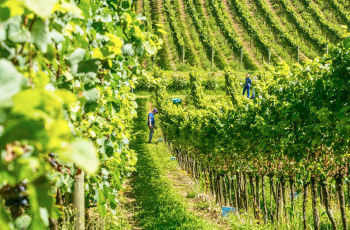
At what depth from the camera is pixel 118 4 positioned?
2.73 metres

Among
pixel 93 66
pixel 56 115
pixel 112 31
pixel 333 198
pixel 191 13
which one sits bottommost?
pixel 333 198

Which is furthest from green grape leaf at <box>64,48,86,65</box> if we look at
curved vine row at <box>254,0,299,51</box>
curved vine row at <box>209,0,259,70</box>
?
curved vine row at <box>254,0,299,51</box>

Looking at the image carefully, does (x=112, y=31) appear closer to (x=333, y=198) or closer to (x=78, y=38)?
(x=78, y=38)

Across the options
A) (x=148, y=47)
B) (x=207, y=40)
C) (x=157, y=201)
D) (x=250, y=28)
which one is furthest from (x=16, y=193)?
(x=250, y=28)

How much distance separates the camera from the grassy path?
6333 millimetres

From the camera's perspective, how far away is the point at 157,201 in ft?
26.0

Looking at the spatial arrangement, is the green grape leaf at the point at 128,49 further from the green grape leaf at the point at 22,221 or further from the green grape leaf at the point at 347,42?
the green grape leaf at the point at 347,42

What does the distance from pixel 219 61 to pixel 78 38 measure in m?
32.1

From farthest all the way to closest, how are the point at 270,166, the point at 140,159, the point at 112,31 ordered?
the point at 140,159 < the point at 270,166 < the point at 112,31

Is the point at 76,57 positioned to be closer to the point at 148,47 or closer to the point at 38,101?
the point at 38,101

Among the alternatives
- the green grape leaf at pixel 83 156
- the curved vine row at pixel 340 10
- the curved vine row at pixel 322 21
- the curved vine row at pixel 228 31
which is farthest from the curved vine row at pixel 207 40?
the green grape leaf at pixel 83 156

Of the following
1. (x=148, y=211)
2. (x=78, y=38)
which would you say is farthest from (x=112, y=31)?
(x=148, y=211)

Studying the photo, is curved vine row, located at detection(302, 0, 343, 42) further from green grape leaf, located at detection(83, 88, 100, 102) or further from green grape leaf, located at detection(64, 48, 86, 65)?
green grape leaf, located at detection(64, 48, 86, 65)

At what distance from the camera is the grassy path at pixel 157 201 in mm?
6333
